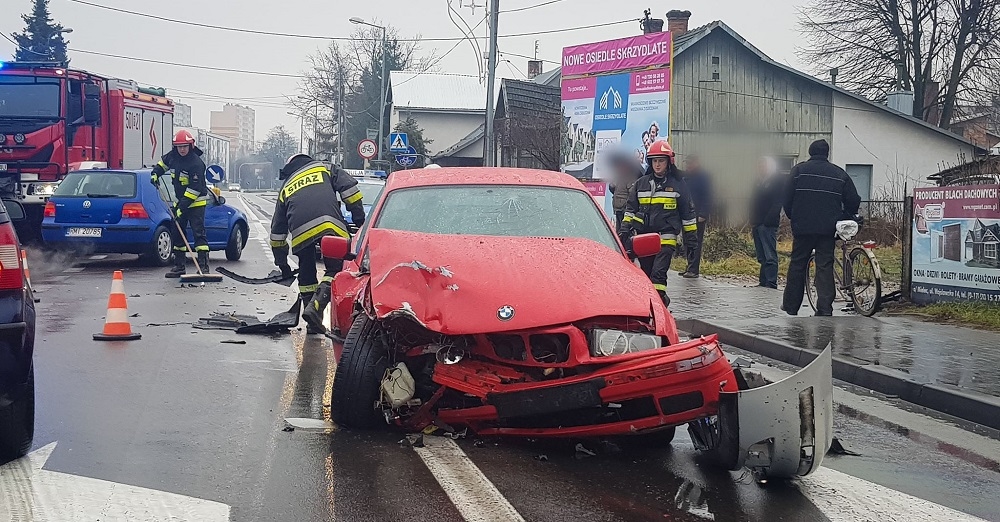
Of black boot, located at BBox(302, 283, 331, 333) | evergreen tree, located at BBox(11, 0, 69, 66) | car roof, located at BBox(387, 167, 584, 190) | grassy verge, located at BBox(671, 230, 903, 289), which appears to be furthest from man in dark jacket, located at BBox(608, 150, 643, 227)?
evergreen tree, located at BBox(11, 0, 69, 66)

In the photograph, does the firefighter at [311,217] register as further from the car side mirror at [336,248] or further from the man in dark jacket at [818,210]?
the man in dark jacket at [818,210]

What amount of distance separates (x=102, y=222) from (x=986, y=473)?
13.8m

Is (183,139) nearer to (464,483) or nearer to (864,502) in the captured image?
(464,483)

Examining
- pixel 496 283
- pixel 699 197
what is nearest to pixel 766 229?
pixel 699 197

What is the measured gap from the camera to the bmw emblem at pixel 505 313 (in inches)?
198

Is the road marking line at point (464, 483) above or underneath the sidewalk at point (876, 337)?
underneath

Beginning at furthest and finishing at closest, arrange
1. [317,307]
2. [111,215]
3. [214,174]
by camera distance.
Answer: [214,174], [111,215], [317,307]

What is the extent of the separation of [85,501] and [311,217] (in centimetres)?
463

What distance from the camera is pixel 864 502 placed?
480 centimetres

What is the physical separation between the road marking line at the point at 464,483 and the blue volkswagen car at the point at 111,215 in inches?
459

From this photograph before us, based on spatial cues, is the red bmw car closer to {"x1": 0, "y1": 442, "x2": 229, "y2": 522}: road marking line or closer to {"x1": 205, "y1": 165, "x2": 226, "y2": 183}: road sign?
{"x1": 0, "y1": 442, "x2": 229, "y2": 522}: road marking line

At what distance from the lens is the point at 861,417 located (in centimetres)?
684

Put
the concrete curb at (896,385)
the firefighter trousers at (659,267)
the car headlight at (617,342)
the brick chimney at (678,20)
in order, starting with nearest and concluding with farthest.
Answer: the car headlight at (617,342)
the concrete curb at (896,385)
the firefighter trousers at (659,267)
the brick chimney at (678,20)

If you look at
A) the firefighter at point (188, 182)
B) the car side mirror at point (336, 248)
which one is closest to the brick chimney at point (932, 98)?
the firefighter at point (188, 182)
